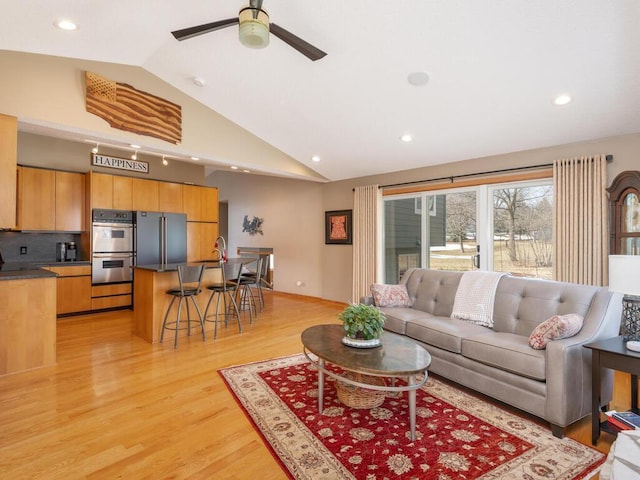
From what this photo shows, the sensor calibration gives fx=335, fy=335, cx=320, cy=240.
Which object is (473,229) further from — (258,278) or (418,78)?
(258,278)

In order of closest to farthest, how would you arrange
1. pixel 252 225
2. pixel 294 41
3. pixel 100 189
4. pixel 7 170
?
pixel 294 41, pixel 7 170, pixel 100 189, pixel 252 225

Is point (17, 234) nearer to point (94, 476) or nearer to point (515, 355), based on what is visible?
point (94, 476)

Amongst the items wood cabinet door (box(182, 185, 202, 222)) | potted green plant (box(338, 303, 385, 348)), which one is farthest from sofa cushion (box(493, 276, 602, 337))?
wood cabinet door (box(182, 185, 202, 222))

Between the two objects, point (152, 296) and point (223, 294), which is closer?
point (152, 296)

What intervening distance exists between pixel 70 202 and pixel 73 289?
A: 4.47 feet

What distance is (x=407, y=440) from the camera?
209 cm

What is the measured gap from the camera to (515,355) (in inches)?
93.4

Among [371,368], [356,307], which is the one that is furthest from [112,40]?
[371,368]

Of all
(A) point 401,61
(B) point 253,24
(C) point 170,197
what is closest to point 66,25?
(B) point 253,24

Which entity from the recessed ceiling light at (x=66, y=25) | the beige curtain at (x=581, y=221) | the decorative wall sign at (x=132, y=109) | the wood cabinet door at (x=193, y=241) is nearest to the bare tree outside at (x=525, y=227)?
the beige curtain at (x=581, y=221)

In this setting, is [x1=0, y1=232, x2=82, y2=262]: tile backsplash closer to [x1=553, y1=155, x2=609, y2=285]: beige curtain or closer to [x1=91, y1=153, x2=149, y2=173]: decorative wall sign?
[x1=91, y1=153, x2=149, y2=173]: decorative wall sign

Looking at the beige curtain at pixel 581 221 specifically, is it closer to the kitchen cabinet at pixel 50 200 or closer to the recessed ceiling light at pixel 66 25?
the recessed ceiling light at pixel 66 25

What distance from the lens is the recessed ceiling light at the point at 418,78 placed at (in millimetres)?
3265

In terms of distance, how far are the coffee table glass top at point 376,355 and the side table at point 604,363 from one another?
1.02 meters
